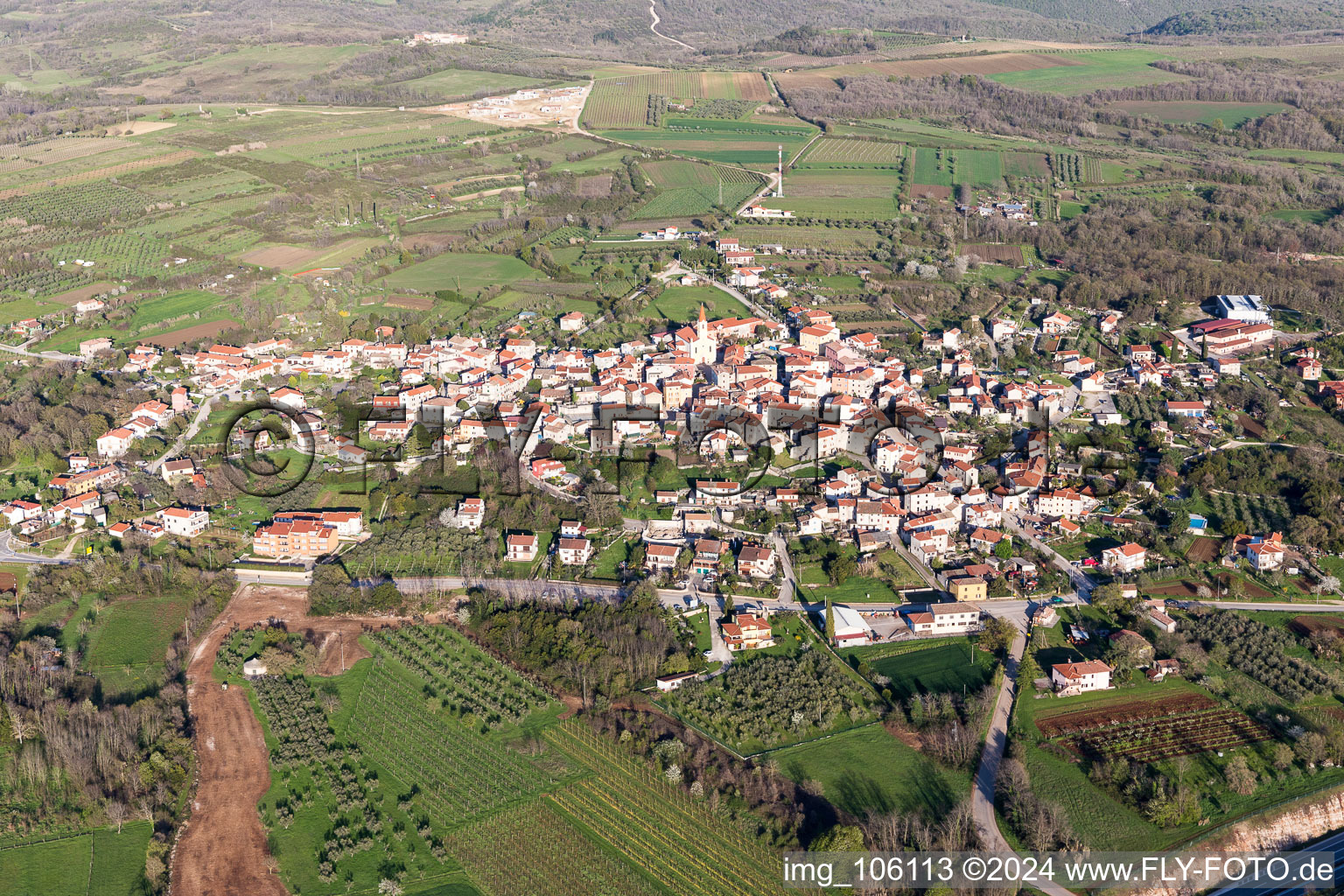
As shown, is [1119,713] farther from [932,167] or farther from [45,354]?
[932,167]

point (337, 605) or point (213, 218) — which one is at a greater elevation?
point (213, 218)

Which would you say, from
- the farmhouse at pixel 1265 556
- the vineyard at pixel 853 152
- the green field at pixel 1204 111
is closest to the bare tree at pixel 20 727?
the farmhouse at pixel 1265 556

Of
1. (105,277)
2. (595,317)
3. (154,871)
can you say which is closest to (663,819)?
(154,871)

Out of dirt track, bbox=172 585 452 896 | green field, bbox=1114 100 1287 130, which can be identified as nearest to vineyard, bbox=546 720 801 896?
dirt track, bbox=172 585 452 896

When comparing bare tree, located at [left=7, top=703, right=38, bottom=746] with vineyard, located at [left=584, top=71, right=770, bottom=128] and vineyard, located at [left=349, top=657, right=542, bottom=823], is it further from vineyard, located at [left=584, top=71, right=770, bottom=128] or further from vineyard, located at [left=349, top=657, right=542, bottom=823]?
vineyard, located at [left=584, top=71, right=770, bottom=128]

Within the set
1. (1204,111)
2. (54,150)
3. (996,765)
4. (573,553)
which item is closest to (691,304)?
(573,553)

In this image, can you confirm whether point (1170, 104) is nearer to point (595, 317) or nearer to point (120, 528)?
point (595, 317)

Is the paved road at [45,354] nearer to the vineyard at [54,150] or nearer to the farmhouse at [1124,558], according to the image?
the vineyard at [54,150]
